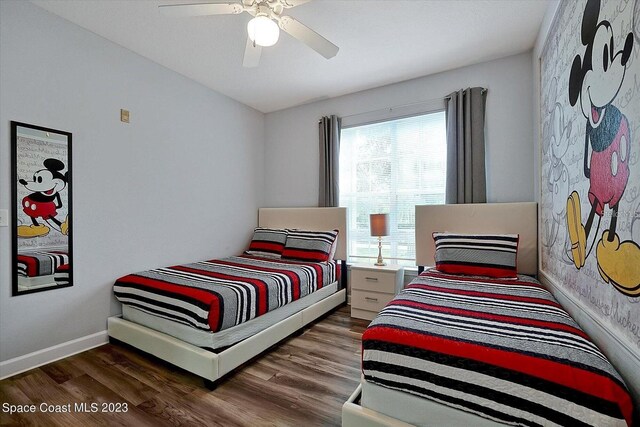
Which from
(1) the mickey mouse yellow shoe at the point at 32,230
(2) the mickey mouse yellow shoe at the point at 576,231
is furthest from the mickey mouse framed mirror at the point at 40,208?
(2) the mickey mouse yellow shoe at the point at 576,231

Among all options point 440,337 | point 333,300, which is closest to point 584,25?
point 440,337

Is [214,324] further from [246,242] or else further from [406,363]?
[246,242]

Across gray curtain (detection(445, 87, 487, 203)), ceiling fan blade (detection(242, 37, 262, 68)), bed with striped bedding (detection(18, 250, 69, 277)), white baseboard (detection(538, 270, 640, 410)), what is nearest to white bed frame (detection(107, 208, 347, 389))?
bed with striped bedding (detection(18, 250, 69, 277))

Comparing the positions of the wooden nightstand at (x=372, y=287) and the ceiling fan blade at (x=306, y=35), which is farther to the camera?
the wooden nightstand at (x=372, y=287)

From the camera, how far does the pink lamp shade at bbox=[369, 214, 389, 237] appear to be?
3.19m

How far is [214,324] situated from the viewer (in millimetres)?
1892

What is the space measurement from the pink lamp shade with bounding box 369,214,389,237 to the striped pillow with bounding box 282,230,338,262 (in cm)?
52

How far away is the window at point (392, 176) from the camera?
3.22 metres

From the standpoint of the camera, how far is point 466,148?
115 inches

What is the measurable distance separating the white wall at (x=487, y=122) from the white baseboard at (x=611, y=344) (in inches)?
56.4

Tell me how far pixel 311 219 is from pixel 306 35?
2.26 m

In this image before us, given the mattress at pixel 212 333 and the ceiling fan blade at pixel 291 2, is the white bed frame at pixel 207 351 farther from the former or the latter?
the ceiling fan blade at pixel 291 2

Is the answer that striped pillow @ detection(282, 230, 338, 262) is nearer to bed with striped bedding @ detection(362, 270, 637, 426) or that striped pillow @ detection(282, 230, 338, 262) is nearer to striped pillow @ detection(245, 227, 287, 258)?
striped pillow @ detection(245, 227, 287, 258)

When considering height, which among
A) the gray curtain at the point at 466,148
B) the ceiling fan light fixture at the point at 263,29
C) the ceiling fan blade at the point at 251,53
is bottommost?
the gray curtain at the point at 466,148
